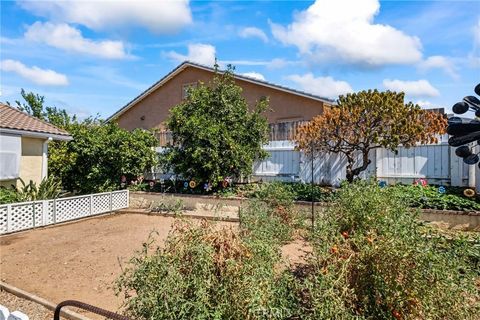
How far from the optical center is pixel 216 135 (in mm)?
12367

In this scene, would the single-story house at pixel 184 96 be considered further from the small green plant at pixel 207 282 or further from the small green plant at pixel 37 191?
the small green plant at pixel 207 282

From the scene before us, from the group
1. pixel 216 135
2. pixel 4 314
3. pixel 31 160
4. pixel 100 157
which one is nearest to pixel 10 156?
pixel 31 160

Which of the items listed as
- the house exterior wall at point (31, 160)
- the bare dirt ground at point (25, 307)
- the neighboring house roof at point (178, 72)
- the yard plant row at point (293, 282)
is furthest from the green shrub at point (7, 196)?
the neighboring house roof at point (178, 72)

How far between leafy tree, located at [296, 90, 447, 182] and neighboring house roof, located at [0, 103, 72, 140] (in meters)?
10.3

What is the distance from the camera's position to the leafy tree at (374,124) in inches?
365

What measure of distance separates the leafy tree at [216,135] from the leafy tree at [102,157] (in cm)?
197

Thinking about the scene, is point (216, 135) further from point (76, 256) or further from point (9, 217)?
point (9, 217)

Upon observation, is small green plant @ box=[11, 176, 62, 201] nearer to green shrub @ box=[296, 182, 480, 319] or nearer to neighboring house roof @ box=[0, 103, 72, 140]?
neighboring house roof @ box=[0, 103, 72, 140]

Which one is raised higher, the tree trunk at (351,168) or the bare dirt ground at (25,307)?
the tree trunk at (351,168)

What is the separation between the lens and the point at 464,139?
8164 millimetres

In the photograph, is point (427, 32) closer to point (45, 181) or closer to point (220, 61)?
point (220, 61)

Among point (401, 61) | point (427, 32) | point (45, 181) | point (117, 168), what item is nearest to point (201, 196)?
point (117, 168)

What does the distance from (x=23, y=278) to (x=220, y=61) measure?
10.8 meters

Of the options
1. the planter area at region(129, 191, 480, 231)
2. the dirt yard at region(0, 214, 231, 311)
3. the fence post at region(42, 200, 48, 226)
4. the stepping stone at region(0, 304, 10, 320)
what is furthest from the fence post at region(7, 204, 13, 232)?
the stepping stone at region(0, 304, 10, 320)
